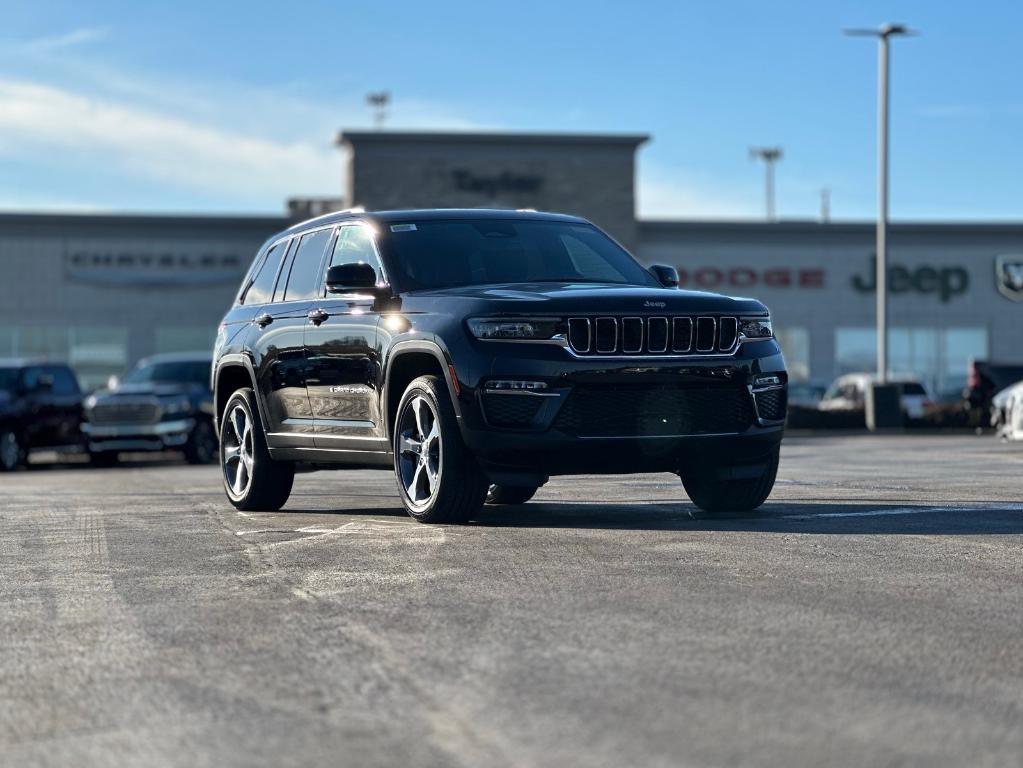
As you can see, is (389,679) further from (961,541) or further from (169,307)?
(169,307)

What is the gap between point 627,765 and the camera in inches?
159

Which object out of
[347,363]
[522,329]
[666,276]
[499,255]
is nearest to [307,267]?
[347,363]

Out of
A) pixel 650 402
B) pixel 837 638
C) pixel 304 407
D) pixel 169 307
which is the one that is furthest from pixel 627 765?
pixel 169 307

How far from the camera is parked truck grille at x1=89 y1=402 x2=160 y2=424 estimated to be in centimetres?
2542

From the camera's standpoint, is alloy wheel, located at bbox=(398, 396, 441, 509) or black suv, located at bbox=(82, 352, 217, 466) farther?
black suv, located at bbox=(82, 352, 217, 466)

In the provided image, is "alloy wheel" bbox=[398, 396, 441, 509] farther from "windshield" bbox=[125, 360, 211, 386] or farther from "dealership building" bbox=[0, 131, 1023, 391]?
"dealership building" bbox=[0, 131, 1023, 391]

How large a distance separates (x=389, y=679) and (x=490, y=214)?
6.39m

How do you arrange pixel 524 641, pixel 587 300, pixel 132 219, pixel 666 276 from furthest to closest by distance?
1. pixel 132 219
2. pixel 666 276
3. pixel 587 300
4. pixel 524 641

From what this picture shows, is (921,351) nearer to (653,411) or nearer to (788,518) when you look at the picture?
(788,518)

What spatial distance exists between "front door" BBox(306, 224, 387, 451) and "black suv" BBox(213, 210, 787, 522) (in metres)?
0.01

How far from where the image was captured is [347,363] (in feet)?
34.8

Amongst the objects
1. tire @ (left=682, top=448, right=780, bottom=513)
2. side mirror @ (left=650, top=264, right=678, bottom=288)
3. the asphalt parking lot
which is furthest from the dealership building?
the asphalt parking lot

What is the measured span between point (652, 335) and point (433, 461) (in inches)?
56.0

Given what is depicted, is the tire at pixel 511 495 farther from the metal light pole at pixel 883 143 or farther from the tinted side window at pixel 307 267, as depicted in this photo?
the metal light pole at pixel 883 143
